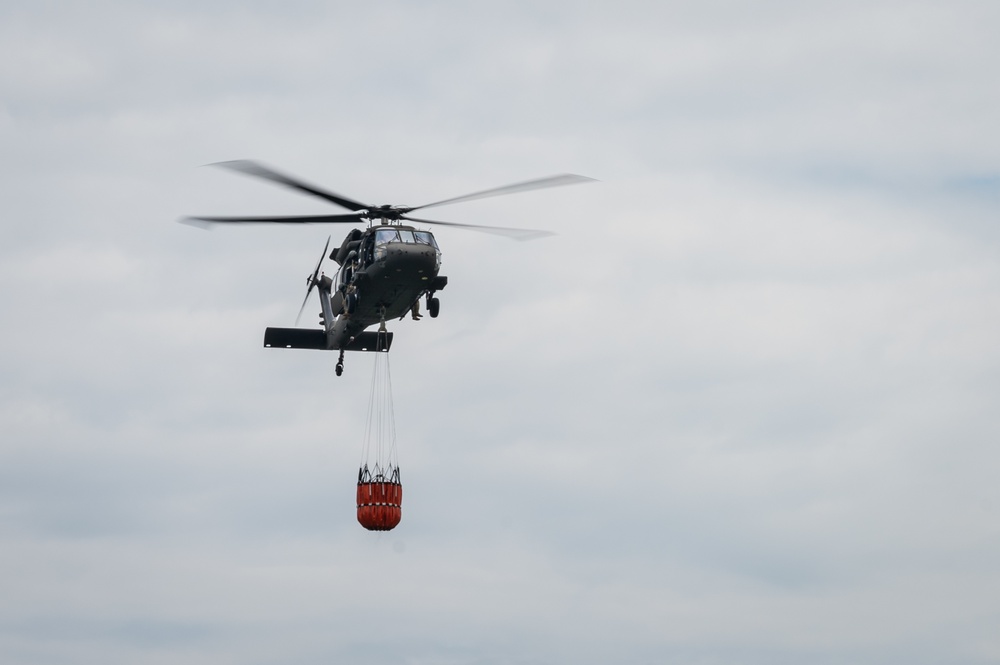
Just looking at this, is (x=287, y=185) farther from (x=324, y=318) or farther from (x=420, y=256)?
(x=324, y=318)

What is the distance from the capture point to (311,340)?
168 ft

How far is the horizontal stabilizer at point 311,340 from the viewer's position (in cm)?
5050

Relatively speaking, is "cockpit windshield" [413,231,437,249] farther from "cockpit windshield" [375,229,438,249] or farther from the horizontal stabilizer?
the horizontal stabilizer

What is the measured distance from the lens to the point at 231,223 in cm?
4450

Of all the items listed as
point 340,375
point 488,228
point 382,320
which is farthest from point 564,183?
point 340,375

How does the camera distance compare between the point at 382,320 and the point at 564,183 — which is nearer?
the point at 564,183

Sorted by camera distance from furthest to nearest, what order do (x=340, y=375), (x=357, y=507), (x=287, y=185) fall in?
1. (x=340, y=375)
2. (x=357, y=507)
3. (x=287, y=185)

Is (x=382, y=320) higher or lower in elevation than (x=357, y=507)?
higher

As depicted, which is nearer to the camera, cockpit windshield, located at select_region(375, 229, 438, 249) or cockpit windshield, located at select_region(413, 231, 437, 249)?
cockpit windshield, located at select_region(375, 229, 438, 249)

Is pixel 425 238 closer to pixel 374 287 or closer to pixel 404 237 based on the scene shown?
pixel 404 237

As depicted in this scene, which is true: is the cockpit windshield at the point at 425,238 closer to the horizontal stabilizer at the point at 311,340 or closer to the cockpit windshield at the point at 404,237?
the cockpit windshield at the point at 404,237

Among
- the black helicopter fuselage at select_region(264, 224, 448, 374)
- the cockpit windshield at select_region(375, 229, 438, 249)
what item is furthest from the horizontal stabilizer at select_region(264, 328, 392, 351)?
the cockpit windshield at select_region(375, 229, 438, 249)

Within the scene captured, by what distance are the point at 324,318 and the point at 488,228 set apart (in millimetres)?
8589

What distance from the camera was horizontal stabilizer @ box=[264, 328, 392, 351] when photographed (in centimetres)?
5050
